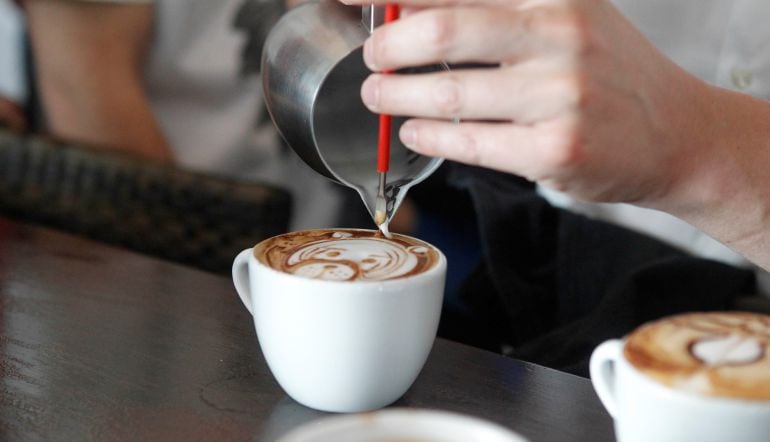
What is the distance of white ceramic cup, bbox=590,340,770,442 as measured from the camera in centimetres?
43

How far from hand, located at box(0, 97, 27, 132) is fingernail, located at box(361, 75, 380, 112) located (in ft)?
3.17

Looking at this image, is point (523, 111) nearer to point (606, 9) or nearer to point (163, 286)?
point (606, 9)

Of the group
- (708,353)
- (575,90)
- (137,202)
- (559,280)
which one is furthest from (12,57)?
(708,353)

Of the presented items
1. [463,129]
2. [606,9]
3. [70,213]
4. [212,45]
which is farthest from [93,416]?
[212,45]

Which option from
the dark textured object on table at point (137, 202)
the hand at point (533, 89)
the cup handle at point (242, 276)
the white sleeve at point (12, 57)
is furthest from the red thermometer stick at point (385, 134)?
the white sleeve at point (12, 57)

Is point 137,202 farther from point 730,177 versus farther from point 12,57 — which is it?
point 730,177

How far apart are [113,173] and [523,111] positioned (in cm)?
80

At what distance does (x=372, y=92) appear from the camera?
1.94 feet

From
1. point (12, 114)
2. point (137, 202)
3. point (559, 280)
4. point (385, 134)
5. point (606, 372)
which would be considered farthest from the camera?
point (12, 114)

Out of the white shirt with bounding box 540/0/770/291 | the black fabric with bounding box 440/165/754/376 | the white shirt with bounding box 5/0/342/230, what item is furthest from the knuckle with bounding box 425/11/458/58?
the white shirt with bounding box 5/0/342/230

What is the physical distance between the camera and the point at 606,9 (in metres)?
0.58

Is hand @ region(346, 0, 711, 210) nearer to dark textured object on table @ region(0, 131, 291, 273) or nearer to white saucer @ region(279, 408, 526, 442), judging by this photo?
white saucer @ region(279, 408, 526, 442)

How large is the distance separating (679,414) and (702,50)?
0.72 m

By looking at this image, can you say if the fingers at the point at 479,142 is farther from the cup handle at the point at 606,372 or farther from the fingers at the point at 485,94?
the cup handle at the point at 606,372
